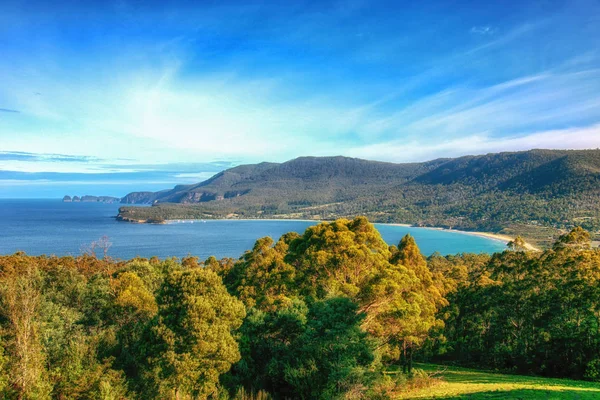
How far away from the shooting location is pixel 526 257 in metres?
30.7

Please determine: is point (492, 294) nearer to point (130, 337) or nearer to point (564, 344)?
point (564, 344)

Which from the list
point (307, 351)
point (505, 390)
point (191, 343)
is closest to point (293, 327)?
point (307, 351)

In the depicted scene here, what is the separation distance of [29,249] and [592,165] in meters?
184

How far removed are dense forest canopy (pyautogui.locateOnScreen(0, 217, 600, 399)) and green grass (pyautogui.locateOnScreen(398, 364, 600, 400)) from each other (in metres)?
1.36

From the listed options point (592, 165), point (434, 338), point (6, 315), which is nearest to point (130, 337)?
point (6, 315)

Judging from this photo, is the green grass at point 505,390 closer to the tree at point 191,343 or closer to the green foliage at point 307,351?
the green foliage at point 307,351

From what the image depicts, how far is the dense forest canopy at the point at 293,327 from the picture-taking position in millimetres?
12781

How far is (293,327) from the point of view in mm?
15406

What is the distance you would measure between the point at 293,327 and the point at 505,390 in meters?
7.98

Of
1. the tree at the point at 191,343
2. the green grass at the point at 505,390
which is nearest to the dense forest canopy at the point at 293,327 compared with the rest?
the tree at the point at 191,343

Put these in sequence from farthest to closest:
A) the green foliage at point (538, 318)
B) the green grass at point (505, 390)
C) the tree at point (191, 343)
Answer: the green foliage at point (538, 318) < the tree at point (191, 343) < the green grass at point (505, 390)

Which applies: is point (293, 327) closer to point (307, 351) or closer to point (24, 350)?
point (307, 351)

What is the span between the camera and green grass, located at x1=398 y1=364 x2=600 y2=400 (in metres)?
12.8

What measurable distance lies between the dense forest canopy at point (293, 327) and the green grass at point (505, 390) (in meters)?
1.36
